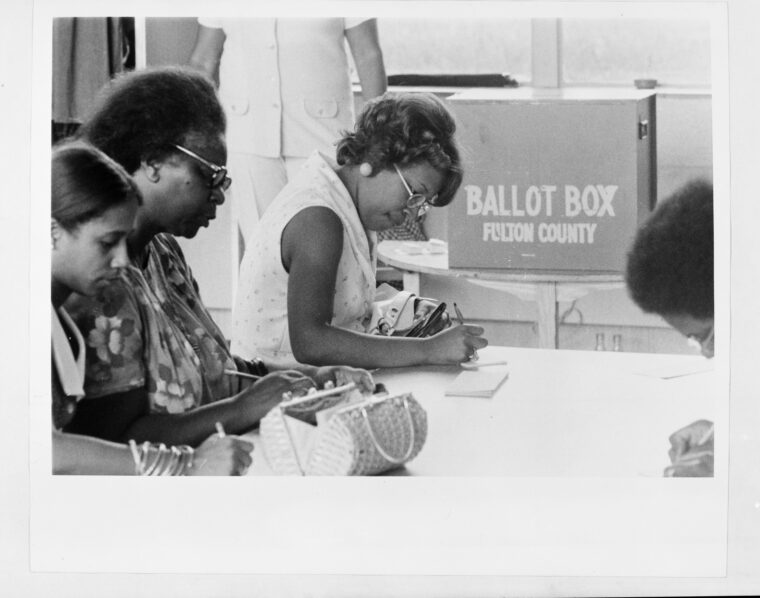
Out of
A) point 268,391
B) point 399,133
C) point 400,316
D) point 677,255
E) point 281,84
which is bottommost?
point 268,391

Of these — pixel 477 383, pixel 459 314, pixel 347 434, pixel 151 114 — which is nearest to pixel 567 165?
pixel 459 314

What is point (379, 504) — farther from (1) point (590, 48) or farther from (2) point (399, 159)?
(1) point (590, 48)

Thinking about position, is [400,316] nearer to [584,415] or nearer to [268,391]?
[268,391]

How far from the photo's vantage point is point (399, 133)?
193 centimetres

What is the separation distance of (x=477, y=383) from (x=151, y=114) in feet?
2.56

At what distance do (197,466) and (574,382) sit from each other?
73 cm

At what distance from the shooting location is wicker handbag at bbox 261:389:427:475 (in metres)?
1.72

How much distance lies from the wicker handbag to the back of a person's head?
494 millimetres

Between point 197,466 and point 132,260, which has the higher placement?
point 132,260

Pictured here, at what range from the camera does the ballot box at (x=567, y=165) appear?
1941 mm

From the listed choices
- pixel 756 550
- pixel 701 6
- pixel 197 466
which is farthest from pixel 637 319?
pixel 197 466

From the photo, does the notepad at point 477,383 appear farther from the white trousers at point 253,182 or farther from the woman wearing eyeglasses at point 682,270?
the white trousers at point 253,182

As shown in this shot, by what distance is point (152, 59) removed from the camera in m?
1.91

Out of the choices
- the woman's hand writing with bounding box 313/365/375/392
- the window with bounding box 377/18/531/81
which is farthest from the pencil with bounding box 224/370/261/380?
the window with bounding box 377/18/531/81
